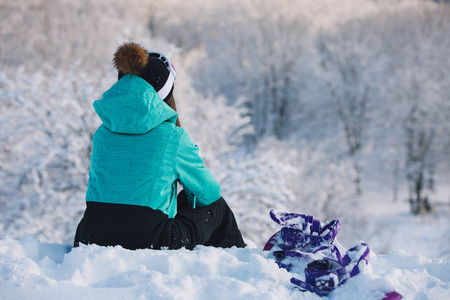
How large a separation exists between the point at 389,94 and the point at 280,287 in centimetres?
2548

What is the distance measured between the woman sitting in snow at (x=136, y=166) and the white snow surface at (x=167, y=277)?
0.39 feet

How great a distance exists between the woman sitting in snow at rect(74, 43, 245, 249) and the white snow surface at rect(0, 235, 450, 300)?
120 millimetres

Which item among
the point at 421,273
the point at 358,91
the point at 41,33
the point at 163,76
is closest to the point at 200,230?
the point at 163,76

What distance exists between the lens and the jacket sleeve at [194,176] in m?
1.99

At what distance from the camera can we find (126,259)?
181 centimetres

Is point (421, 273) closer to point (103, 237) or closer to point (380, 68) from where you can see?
point (103, 237)

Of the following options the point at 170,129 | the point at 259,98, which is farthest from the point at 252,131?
the point at 170,129

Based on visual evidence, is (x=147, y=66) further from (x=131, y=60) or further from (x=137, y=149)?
(x=137, y=149)

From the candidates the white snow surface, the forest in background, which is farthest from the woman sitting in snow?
the forest in background

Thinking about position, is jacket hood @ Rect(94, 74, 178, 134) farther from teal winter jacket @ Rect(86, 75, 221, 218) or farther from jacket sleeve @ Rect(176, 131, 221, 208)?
jacket sleeve @ Rect(176, 131, 221, 208)

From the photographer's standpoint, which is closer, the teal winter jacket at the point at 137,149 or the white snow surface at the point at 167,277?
the white snow surface at the point at 167,277

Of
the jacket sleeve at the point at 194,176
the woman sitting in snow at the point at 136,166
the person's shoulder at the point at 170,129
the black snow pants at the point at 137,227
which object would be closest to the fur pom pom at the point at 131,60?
the woman sitting in snow at the point at 136,166

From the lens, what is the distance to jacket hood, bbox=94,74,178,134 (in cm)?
190

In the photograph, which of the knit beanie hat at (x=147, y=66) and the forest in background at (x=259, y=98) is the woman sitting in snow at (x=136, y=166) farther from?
the forest in background at (x=259, y=98)
